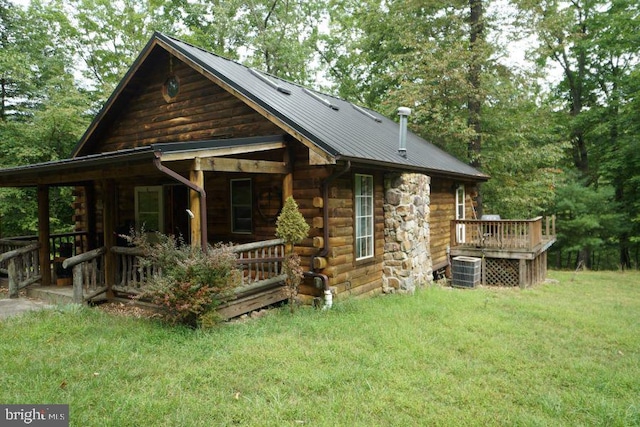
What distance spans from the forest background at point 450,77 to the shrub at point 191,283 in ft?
38.8

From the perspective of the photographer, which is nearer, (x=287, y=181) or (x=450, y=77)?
(x=287, y=181)

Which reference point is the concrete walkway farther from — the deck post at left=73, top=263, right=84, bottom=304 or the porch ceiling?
the porch ceiling

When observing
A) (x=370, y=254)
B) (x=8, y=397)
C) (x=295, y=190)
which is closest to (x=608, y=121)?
(x=370, y=254)

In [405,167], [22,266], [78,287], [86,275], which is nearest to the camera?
[78,287]

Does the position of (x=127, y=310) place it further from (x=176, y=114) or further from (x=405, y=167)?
(x=405, y=167)

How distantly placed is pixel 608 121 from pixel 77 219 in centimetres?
2295

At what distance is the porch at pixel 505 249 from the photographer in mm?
11227

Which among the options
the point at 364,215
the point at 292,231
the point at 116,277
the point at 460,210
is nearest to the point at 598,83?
the point at 460,210

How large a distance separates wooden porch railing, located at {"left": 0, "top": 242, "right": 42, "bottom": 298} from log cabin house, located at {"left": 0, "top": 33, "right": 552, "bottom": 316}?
42mm

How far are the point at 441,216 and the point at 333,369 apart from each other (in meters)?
8.70

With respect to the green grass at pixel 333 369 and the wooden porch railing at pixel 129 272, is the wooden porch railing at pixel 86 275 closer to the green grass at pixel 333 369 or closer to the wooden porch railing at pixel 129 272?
the wooden porch railing at pixel 129 272

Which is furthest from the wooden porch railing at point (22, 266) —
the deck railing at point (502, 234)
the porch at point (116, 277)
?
the deck railing at point (502, 234)

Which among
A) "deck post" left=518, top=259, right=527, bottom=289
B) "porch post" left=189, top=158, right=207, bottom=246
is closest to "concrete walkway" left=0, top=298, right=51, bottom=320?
"porch post" left=189, top=158, right=207, bottom=246

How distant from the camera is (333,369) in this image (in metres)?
4.58
